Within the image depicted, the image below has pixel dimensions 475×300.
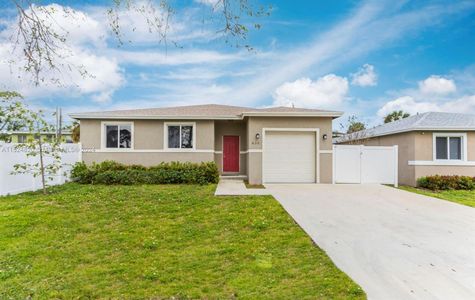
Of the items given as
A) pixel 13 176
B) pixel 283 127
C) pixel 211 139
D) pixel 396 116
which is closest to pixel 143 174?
pixel 211 139

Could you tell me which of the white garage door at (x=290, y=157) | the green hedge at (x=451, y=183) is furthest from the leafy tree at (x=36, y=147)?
the green hedge at (x=451, y=183)

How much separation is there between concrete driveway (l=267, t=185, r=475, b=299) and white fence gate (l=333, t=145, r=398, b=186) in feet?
10.8

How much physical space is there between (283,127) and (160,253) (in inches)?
385

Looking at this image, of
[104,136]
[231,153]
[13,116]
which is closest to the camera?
[13,116]

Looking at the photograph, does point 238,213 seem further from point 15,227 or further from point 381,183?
point 381,183

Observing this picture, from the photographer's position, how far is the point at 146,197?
32.2ft

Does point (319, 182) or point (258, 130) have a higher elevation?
point (258, 130)

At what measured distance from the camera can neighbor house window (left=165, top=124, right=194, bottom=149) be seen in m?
15.0

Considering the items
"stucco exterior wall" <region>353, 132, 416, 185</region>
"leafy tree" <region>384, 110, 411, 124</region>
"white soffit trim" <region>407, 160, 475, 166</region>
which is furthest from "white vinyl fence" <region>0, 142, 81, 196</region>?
"leafy tree" <region>384, 110, 411, 124</region>

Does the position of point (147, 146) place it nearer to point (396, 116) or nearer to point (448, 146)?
point (448, 146)

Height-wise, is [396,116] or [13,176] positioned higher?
[396,116]

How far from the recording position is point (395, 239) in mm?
6188

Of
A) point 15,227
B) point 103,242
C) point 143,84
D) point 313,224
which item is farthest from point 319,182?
point 15,227

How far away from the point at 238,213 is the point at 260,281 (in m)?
3.52
